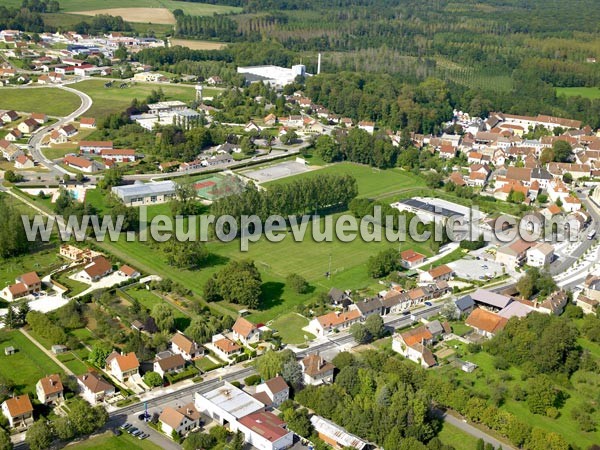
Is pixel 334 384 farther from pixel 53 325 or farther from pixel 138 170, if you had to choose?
pixel 138 170

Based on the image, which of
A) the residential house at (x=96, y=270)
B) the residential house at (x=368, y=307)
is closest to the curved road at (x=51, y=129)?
the residential house at (x=96, y=270)

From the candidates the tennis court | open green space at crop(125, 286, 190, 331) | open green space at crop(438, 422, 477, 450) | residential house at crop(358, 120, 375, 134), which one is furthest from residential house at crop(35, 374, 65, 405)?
residential house at crop(358, 120, 375, 134)

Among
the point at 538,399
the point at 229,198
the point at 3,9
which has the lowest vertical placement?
the point at 538,399

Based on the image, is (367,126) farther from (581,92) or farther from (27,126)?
(581,92)

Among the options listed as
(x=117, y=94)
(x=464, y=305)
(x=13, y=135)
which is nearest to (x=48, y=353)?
(x=464, y=305)

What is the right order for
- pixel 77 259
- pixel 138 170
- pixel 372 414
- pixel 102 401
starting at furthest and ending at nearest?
pixel 138 170
pixel 77 259
pixel 102 401
pixel 372 414

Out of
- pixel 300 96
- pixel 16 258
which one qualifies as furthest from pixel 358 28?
pixel 16 258

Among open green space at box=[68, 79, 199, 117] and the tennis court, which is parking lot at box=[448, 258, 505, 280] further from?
open green space at box=[68, 79, 199, 117]
